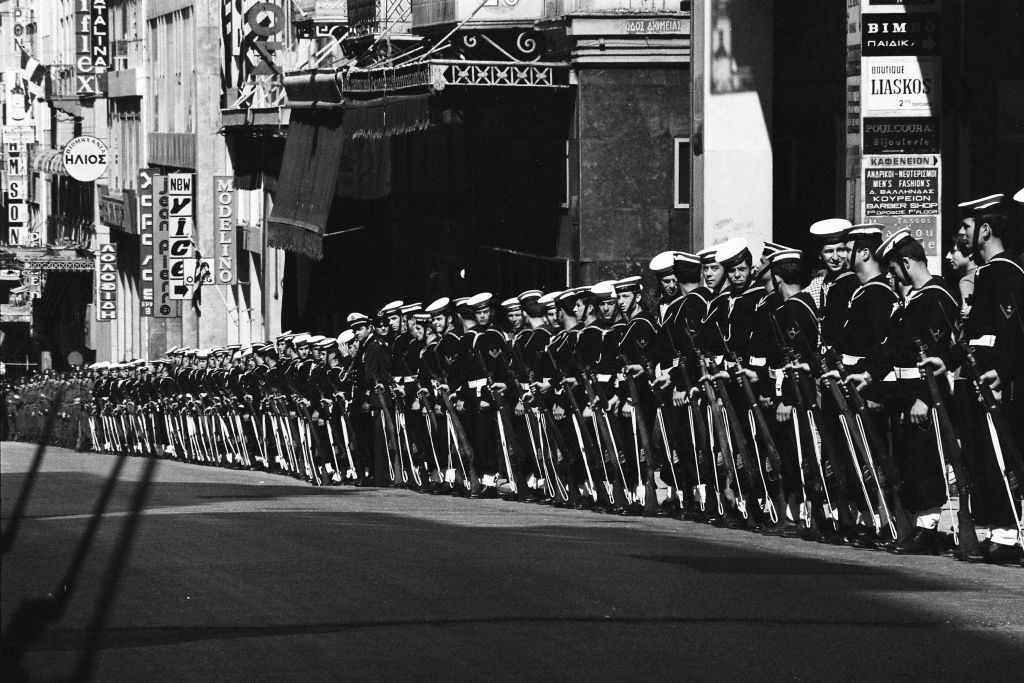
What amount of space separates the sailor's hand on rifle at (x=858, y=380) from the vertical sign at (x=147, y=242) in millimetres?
44278

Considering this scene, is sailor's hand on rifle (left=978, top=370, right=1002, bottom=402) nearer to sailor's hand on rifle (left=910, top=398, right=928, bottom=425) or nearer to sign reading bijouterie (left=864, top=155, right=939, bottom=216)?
sailor's hand on rifle (left=910, top=398, right=928, bottom=425)

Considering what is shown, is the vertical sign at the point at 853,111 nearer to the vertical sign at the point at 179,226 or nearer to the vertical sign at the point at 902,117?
the vertical sign at the point at 902,117

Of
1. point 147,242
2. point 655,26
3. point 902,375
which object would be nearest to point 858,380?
point 902,375

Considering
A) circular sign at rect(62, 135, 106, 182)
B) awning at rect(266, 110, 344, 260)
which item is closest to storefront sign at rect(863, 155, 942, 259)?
awning at rect(266, 110, 344, 260)

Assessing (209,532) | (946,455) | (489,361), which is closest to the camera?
(946,455)

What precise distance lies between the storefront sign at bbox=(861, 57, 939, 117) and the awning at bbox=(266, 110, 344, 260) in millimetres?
19148

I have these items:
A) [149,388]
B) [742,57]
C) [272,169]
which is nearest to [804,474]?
[742,57]

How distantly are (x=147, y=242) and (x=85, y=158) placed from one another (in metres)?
13.2

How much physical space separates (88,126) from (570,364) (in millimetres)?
62011

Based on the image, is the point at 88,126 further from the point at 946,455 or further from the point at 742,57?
the point at 946,455

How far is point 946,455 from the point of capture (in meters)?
11.1

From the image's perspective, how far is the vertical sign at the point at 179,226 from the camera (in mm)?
54719

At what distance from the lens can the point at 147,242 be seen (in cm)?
5531

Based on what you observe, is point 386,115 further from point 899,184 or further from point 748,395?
point 748,395
